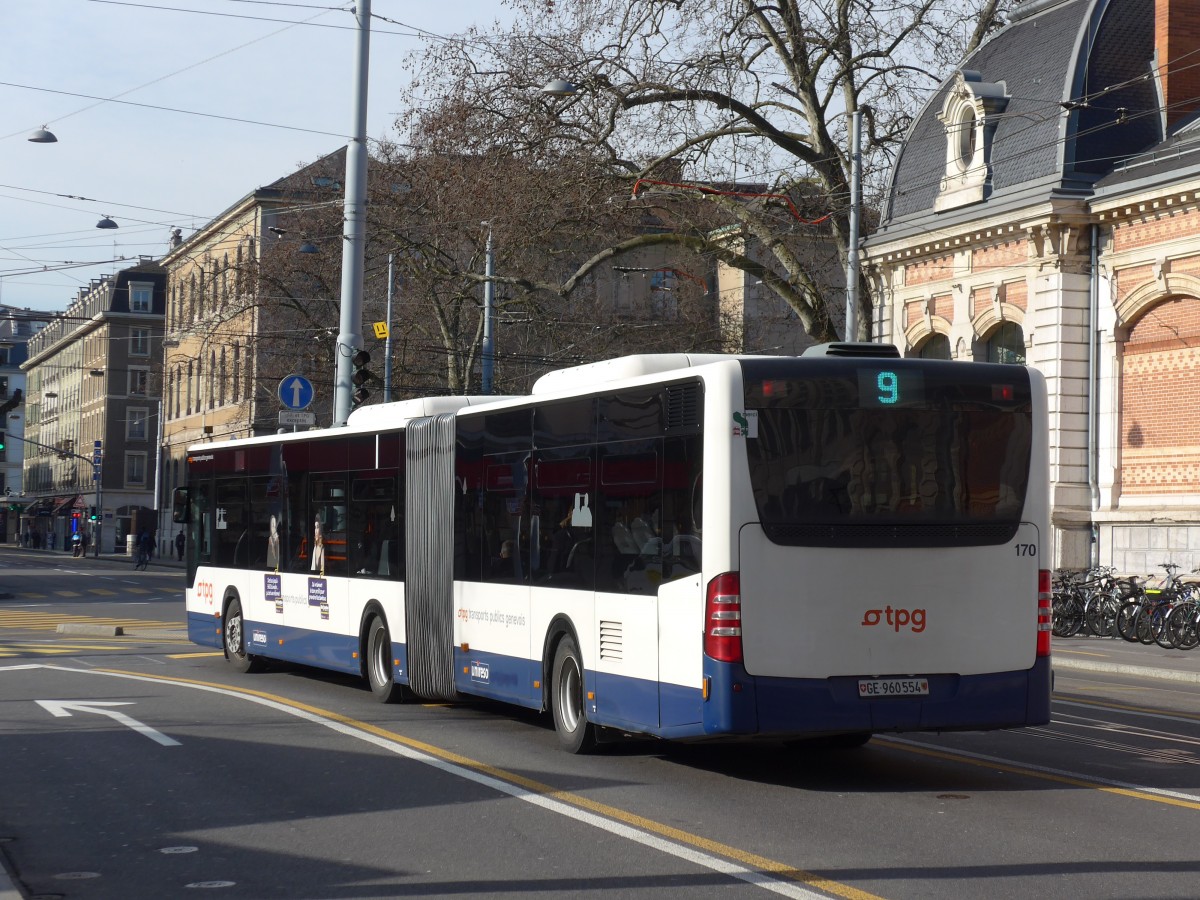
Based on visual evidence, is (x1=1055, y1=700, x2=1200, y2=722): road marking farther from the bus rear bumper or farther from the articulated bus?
the bus rear bumper

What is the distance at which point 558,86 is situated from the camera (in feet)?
99.5

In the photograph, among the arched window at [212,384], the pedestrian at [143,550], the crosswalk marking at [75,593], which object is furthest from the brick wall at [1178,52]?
the arched window at [212,384]

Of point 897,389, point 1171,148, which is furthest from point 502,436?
point 1171,148

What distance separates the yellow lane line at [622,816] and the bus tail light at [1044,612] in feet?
10.4

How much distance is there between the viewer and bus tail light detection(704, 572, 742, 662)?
1022cm

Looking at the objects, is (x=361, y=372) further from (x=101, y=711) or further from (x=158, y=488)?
(x=158, y=488)

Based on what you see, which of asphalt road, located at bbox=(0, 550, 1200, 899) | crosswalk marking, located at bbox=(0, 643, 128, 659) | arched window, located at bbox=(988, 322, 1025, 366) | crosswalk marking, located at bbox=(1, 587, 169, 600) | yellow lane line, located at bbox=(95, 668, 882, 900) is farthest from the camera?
crosswalk marking, located at bbox=(1, 587, 169, 600)

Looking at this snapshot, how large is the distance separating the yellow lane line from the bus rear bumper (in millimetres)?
1002

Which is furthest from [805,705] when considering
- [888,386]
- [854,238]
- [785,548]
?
[854,238]

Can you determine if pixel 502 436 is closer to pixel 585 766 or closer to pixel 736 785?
pixel 585 766

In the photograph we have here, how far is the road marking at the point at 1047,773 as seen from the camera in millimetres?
10008

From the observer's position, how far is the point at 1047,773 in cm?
1111


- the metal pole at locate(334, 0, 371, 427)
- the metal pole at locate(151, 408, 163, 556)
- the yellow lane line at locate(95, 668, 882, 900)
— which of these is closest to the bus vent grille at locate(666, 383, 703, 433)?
the yellow lane line at locate(95, 668, 882, 900)

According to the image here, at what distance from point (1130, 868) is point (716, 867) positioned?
1.91m
